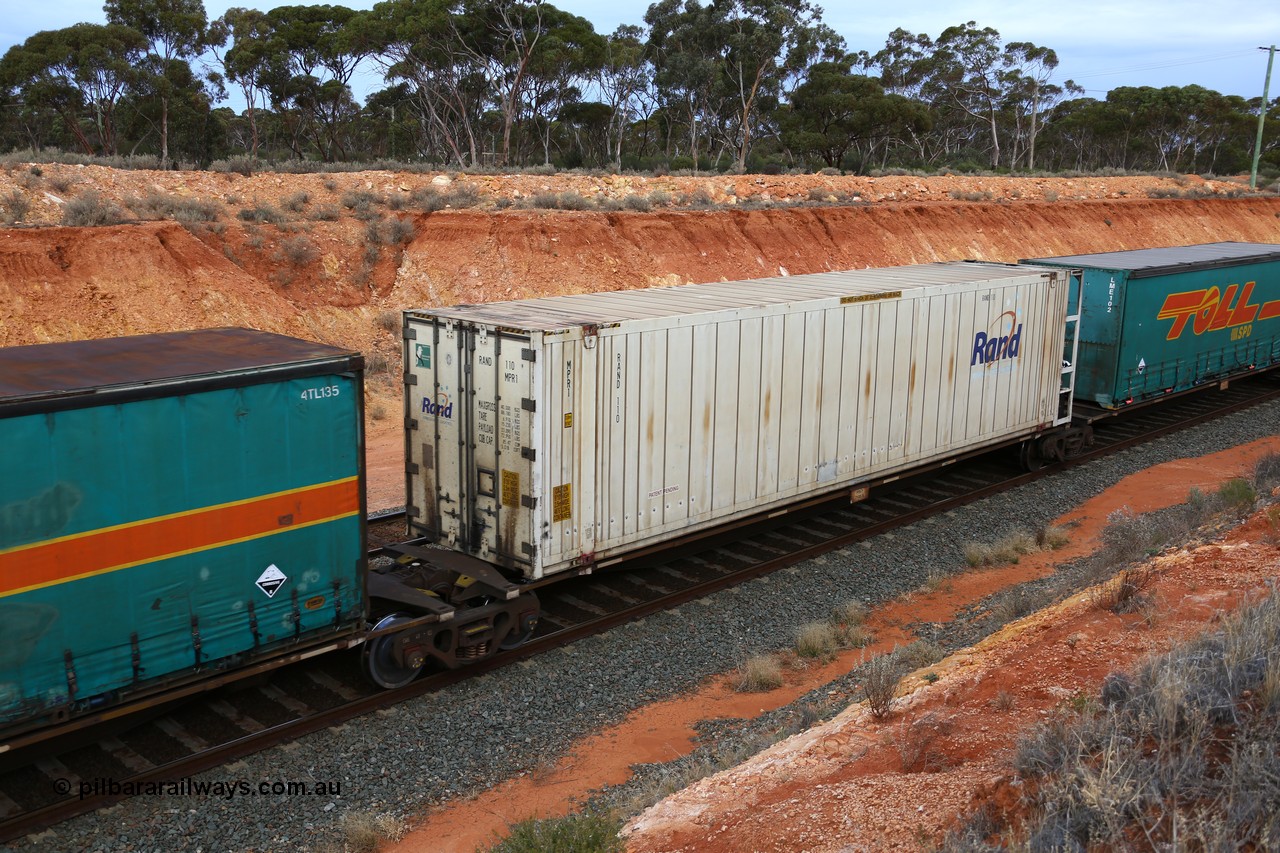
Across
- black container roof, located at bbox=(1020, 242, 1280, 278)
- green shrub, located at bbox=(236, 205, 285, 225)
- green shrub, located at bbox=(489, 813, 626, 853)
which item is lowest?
green shrub, located at bbox=(489, 813, 626, 853)

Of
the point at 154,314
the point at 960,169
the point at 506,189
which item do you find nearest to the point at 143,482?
the point at 154,314

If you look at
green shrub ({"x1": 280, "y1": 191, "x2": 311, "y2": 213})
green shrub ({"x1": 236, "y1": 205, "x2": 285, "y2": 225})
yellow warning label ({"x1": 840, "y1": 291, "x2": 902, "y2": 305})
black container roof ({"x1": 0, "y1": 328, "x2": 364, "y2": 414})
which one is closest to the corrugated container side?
black container roof ({"x1": 0, "y1": 328, "x2": 364, "y2": 414})

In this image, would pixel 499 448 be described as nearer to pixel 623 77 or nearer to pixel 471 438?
pixel 471 438

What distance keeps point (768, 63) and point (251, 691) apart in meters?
57.2

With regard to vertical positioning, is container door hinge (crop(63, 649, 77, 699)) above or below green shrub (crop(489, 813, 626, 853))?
above

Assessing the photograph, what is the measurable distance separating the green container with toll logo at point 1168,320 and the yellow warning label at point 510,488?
1328 centimetres

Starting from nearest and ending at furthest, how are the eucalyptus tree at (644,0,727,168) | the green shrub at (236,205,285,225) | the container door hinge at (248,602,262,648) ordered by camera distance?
the container door hinge at (248,602,262,648)
the green shrub at (236,205,285,225)
the eucalyptus tree at (644,0,727,168)

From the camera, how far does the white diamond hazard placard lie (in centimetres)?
878

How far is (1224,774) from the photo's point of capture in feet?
17.4

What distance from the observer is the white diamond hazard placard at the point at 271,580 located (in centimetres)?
878

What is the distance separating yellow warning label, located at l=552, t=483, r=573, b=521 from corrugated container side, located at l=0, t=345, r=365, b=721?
6.75 feet

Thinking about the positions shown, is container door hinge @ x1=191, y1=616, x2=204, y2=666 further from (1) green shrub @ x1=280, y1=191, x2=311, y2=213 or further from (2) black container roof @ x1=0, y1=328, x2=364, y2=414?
(1) green shrub @ x1=280, y1=191, x2=311, y2=213

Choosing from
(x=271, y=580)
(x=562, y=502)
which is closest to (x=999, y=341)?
(x=562, y=502)

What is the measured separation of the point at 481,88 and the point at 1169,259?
39.6 metres
